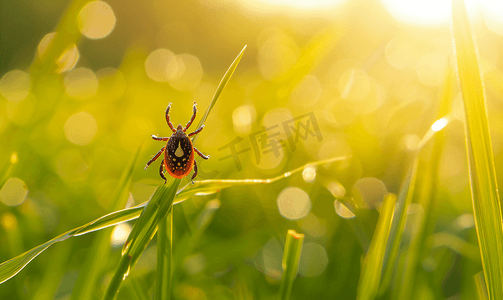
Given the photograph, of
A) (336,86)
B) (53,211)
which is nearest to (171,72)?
(336,86)

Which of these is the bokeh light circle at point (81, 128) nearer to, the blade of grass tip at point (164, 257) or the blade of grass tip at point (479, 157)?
the blade of grass tip at point (164, 257)

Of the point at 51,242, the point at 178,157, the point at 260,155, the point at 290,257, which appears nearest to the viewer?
the point at 51,242

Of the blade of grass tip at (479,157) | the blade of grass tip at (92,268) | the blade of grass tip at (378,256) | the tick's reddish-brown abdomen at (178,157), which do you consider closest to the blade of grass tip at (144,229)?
the blade of grass tip at (92,268)

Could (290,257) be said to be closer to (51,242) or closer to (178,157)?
(51,242)

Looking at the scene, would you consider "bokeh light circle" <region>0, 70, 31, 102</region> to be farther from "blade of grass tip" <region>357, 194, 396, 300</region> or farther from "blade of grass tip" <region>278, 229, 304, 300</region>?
"blade of grass tip" <region>357, 194, 396, 300</region>

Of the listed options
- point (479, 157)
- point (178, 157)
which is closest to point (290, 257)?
point (479, 157)

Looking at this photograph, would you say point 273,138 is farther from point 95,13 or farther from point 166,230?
point 166,230
